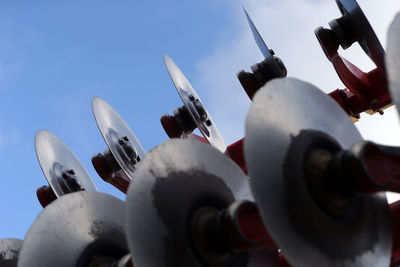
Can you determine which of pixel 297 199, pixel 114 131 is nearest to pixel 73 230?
pixel 297 199

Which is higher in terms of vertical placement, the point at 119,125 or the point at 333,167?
the point at 119,125

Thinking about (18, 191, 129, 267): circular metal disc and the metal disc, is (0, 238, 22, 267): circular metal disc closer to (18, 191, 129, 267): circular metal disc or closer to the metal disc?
(18, 191, 129, 267): circular metal disc

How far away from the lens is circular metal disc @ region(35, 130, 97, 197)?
11.7 ft

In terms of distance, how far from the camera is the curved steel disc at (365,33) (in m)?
2.54

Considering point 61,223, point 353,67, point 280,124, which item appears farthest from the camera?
point 353,67

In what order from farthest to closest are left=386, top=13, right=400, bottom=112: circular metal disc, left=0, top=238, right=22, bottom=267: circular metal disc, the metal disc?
the metal disc, left=0, top=238, right=22, bottom=267: circular metal disc, left=386, top=13, right=400, bottom=112: circular metal disc

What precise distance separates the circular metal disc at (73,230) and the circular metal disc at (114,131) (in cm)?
121

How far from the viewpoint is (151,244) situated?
184cm

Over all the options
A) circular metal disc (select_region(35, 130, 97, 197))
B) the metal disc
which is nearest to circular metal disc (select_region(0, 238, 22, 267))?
circular metal disc (select_region(35, 130, 97, 197))

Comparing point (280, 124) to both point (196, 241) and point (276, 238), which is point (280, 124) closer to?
point (276, 238)

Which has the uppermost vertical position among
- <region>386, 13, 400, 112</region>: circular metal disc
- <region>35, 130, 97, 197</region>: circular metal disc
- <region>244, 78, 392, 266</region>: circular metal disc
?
<region>35, 130, 97, 197</region>: circular metal disc

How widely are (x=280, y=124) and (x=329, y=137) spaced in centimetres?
24

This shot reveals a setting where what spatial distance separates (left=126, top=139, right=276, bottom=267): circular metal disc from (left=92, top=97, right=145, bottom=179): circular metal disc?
64.4 inches

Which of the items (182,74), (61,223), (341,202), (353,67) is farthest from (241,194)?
(182,74)
